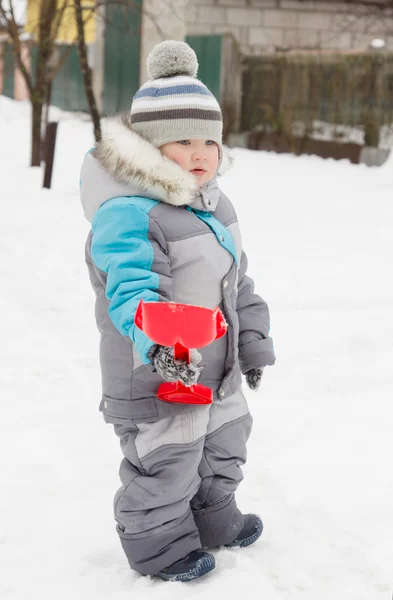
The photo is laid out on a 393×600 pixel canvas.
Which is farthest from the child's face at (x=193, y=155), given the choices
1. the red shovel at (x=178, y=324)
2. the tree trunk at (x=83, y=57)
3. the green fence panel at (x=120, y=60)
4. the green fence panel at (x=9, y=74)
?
the green fence panel at (x=9, y=74)

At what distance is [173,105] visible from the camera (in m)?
2.52

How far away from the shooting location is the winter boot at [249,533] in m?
2.84

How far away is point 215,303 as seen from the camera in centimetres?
257

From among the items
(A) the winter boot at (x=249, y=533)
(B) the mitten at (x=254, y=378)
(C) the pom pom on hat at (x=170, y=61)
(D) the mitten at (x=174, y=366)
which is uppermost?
(C) the pom pom on hat at (x=170, y=61)

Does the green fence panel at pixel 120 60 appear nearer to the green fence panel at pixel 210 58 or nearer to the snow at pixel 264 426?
the green fence panel at pixel 210 58

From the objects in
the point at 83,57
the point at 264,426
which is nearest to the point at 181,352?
the point at 264,426

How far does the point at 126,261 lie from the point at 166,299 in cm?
14

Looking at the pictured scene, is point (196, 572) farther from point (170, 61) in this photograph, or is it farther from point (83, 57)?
point (83, 57)

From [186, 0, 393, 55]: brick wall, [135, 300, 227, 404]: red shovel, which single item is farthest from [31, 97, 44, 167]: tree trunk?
[135, 300, 227, 404]: red shovel

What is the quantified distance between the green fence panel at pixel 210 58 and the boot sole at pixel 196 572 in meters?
13.3

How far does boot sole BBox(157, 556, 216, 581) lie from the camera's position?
2.56 meters

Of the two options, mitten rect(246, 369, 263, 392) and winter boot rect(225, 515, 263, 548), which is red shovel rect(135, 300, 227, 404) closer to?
mitten rect(246, 369, 263, 392)

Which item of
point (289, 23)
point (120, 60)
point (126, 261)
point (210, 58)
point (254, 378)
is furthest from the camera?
point (289, 23)

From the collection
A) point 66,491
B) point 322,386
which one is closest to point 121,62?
point 322,386
